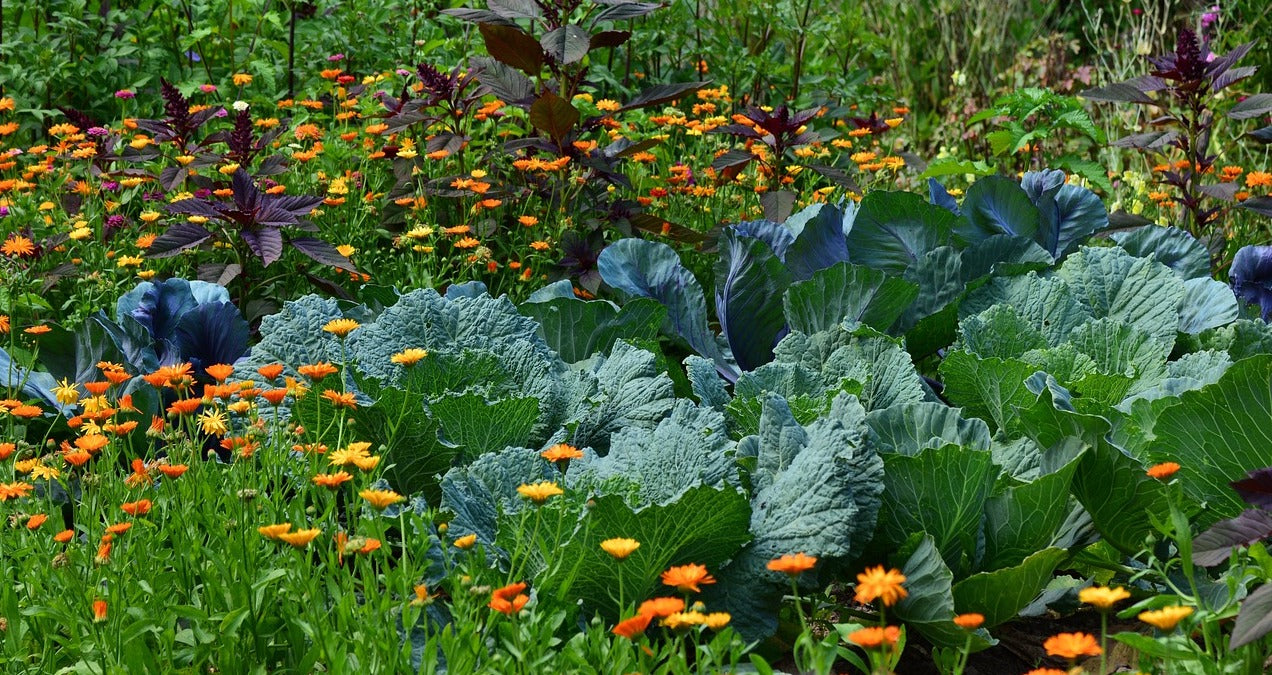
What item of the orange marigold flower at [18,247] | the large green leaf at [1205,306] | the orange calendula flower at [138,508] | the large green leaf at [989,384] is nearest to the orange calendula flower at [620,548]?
the orange calendula flower at [138,508]

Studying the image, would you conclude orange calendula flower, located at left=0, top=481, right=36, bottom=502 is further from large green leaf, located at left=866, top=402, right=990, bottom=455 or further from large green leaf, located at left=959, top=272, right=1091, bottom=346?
large green leaf, located at left=959, top=272, right=1091, bottom=346

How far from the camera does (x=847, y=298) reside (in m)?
2.45

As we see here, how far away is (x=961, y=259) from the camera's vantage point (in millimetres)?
2619

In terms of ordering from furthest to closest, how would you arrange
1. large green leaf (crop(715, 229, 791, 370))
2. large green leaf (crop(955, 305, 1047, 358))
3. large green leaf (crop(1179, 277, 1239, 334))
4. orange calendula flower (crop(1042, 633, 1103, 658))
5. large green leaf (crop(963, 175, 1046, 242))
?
large green leaf (crop(963, 175, 1046, 242)), large green leaf (crop(715, 229, 791, 370)), large green leaf (crop(1179, 277, 1239, 334)), large green leaf (crop(955, 305, 1047, 358)), orange calendula flower (crop(1042, 633, 1103, 658))

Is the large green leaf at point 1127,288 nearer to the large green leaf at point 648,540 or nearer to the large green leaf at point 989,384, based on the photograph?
the large green leaf at point 989,384

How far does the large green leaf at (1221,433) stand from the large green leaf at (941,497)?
30cm

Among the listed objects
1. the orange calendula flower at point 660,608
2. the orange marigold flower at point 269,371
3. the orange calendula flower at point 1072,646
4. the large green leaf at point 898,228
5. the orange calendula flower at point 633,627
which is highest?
the orange calendula flower at point 1072,646

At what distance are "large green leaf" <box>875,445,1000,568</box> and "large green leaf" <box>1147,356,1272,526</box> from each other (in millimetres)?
299

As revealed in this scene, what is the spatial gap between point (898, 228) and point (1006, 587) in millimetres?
1060

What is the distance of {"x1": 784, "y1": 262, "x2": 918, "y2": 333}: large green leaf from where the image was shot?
243 centimetres

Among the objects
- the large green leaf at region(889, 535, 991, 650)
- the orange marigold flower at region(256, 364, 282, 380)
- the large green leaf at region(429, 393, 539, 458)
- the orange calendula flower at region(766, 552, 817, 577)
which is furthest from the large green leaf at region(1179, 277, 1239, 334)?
the orange marigold flower at region(256, 364, 282, 380)

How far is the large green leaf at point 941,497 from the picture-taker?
183cm

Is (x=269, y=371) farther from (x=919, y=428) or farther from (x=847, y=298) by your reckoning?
(x=847, y=298)

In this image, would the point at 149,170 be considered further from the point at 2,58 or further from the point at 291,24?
the point at 2,58
